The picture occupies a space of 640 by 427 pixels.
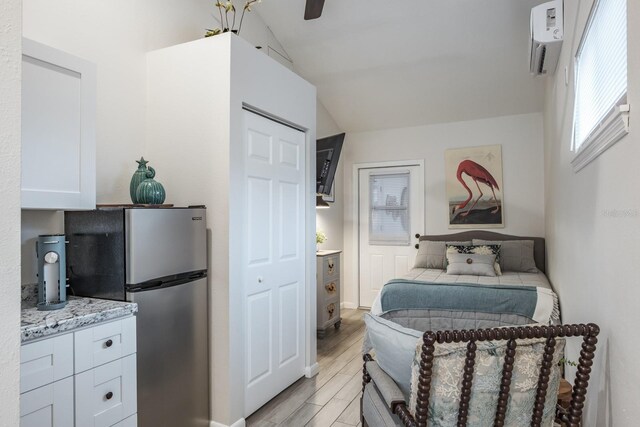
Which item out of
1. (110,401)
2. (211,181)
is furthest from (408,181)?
(110,401)

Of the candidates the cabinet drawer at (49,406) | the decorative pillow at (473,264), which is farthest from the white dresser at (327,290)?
the cabinet drawer at (49,406)

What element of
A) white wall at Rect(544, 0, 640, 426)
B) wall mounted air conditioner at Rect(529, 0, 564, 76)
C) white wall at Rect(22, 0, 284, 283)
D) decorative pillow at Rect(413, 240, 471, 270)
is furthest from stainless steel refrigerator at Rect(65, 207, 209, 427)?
decorative pillow at Rect(413, 240, 471, 270)

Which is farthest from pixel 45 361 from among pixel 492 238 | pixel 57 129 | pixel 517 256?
pixel 492 238

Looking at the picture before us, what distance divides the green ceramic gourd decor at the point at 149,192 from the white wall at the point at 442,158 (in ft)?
12.0

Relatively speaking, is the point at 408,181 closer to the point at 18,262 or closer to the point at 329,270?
the point at 329,270

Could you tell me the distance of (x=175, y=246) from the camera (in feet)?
7.25

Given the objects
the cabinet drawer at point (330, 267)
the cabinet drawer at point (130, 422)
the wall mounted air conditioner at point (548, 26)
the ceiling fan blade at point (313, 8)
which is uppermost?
the ceiling fan blade at point (313, 8)

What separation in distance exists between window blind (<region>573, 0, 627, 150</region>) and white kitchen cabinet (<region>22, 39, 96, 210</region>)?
214 centimetres

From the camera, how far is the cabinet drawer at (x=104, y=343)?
1.64 meters

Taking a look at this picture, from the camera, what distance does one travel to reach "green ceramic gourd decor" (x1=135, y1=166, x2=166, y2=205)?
224 cm

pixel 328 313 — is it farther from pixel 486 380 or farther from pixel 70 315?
pixel 486 380

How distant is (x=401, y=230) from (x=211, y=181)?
11.4 feet

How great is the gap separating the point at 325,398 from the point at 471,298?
1.33 metres

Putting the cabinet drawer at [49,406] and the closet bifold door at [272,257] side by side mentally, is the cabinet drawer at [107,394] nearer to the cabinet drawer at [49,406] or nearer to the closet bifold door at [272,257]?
the cabinet drawer at [49,406]
